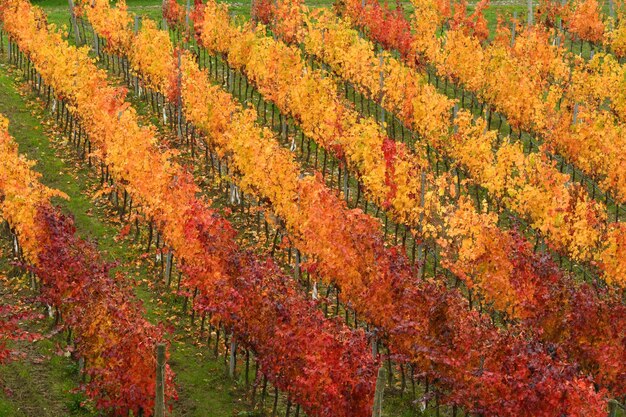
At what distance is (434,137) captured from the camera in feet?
147

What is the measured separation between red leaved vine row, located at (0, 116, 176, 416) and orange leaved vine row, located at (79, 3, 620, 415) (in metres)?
7.07

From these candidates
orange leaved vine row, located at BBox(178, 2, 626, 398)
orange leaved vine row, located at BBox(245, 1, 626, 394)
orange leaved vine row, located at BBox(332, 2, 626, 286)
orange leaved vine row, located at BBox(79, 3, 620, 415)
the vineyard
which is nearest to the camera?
the vineyard

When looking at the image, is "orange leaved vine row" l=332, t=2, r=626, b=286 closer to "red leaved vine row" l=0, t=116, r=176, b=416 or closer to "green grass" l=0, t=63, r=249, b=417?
"green grass" l=0, t=63, r=249, b=417

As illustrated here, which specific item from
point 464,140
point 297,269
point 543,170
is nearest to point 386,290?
point 297,269

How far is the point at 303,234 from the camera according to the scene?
35.4 meters

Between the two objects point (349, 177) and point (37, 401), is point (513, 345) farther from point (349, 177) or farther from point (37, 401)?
point (349, 177)

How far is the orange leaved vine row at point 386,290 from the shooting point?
90.0ft

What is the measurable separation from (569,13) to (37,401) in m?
48.4

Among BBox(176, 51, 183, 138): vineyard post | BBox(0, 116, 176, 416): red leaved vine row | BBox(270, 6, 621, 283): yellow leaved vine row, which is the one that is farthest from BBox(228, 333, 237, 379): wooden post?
BBox(176, 51, 183, 138): vineyard post

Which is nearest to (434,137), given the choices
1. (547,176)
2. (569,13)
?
(547,176)

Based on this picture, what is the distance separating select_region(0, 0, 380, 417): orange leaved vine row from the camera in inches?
1034

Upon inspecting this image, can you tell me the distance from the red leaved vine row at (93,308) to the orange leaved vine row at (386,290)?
7.07 metres

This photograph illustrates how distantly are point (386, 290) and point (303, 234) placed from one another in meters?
5.68

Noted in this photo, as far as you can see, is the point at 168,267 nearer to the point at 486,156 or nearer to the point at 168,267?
the point at 168,267
